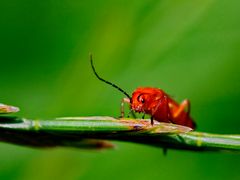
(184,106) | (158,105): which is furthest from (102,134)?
(184,106)

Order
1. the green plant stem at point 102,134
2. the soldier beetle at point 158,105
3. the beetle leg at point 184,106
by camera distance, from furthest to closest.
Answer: the beetle leg at point 184,106
the soldier beetle at point 158,105
the green plant stem at point 102,134

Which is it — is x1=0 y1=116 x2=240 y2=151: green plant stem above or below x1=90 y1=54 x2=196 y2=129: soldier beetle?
below

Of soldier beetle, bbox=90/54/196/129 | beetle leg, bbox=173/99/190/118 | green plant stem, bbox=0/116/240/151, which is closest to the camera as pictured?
green plant stem, bbox=0/116/240/151

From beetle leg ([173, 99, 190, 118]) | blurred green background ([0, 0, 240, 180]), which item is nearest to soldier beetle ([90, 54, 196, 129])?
beetle leg ([173, 99, 190, 118])

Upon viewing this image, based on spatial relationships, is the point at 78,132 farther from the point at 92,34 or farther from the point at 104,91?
the point at 92,34

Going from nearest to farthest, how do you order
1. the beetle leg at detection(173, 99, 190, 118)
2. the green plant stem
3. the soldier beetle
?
the green plant stem → the soldier beetle → the beetle leg at detection(173, 99, 190, 118)

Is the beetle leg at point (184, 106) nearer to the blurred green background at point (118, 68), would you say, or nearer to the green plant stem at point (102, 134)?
the blurred green background at point (118, 68)

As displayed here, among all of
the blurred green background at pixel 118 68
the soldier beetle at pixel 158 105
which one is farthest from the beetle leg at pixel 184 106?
the blurred green background at pixel 118 68

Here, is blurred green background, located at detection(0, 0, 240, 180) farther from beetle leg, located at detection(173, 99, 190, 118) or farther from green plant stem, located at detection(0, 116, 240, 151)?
green plant stem, located at detection(0, 116, 240, 151)
